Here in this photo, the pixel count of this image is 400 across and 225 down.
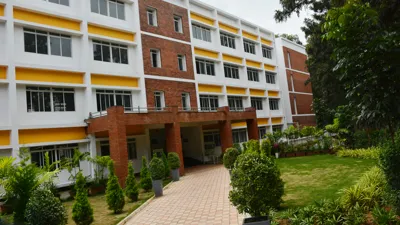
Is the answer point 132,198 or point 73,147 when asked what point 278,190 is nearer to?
point 132,198

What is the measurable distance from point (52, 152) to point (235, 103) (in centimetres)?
1761

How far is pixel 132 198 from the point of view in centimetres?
1209

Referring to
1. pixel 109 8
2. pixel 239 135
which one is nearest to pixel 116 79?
pixel 109 8

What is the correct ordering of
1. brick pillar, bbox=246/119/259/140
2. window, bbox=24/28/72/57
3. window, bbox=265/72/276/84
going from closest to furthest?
window, bbox=24/28/72/57 → brick pillar, bbox=246/119/259/140 → window, bbox=265/72/276/84

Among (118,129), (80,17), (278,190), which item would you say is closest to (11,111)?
(118,129)

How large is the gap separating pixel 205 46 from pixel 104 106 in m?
11.3

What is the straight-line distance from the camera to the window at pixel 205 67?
2567 centimetres

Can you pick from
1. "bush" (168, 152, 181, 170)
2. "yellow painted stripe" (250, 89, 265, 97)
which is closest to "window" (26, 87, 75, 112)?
"bush" (168, 152, 181, 170)

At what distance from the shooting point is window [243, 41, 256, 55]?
32.3 m

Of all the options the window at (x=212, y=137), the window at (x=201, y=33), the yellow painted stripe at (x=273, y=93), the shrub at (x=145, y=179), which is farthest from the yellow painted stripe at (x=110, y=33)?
the yellow painted stripe at (x=273, y=93)

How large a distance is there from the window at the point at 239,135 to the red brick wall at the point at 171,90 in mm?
6616

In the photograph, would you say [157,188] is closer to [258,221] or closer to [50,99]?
[258,221]

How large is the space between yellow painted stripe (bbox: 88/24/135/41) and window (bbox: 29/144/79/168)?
685 cm

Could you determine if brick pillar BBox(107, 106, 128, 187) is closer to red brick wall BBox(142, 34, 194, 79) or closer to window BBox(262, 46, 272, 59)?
red brick wall BBox(142, 34, 194, 79)
